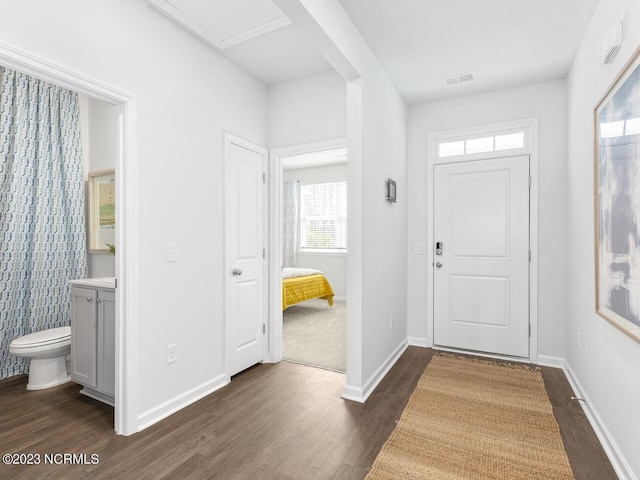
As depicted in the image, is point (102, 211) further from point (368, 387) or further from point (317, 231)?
point (317, 231)

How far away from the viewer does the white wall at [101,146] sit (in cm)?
327

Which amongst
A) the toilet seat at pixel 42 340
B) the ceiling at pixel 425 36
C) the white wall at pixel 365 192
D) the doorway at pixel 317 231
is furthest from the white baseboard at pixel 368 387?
the ceiling at pixel 425 36

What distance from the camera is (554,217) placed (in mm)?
3240

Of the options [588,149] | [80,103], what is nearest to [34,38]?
[80,103]

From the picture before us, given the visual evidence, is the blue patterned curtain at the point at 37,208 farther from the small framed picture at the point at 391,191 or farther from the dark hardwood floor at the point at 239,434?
the small framed picture at the point at 391,191

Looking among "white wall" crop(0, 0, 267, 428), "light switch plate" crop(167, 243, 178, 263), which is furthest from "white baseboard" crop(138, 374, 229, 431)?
"light switch plate" crop(167, 243, 178, 263)

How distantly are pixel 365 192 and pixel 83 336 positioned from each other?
242cm

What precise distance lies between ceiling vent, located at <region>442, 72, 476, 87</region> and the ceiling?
43mm

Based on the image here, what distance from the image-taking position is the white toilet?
2627 millimetres

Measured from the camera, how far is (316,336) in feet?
14.0

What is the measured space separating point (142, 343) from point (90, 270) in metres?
1.86

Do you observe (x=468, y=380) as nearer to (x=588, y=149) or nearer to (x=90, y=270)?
(x=588, y=149)

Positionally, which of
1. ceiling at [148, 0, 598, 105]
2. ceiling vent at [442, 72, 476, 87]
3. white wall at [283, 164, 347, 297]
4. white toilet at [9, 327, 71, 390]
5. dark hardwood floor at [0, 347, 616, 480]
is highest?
ceiling at [148, 0, 598, 105]

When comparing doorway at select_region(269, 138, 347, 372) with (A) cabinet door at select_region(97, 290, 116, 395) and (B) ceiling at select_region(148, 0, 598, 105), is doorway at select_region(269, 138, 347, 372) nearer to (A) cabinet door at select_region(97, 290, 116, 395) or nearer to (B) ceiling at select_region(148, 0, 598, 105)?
(B) ceiling at select_region(148, 0, 598, 105)
